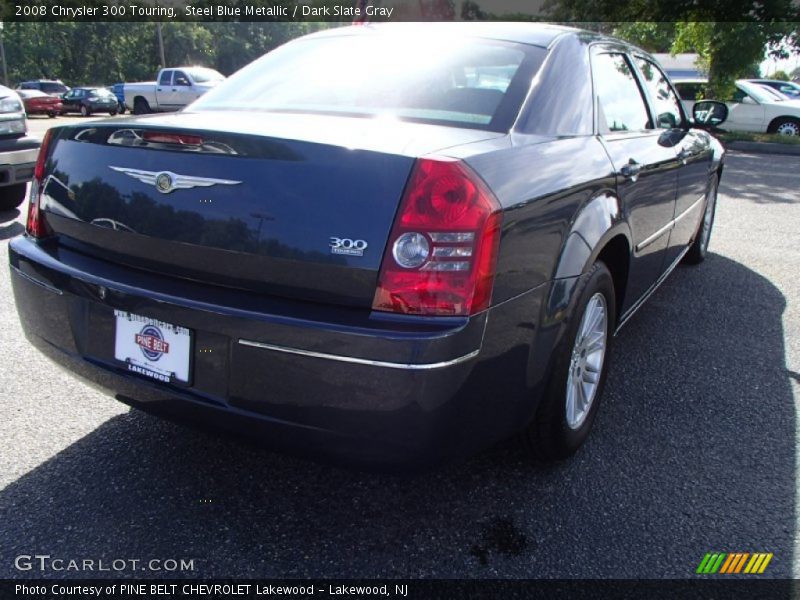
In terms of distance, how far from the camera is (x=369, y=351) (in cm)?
170

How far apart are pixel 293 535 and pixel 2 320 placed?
2514 mm

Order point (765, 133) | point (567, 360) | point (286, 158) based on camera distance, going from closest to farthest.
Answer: point (286, 158)
point (567, 360)
point (765, 133)

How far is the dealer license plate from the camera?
6.26 ft

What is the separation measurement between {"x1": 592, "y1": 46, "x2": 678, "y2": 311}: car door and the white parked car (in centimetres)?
1425

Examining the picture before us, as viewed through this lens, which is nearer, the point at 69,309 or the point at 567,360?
the point at 69,309

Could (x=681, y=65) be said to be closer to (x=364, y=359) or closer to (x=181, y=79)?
(x=181, y=79)

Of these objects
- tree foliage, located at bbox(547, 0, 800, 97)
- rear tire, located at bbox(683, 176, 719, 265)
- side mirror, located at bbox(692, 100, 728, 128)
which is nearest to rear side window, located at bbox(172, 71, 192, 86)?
tree foliage, located at bbox(547, 0, 800, 97)

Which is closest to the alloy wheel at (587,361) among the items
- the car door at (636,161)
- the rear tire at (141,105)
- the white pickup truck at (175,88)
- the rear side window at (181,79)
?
the car door at (636,161)

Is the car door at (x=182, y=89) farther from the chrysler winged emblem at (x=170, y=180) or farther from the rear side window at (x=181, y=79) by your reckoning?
the chrysler winged emblem at (x=170, y=180)

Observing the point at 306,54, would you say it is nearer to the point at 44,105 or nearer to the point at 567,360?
the point at 567,360

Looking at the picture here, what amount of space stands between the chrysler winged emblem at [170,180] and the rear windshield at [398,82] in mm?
583

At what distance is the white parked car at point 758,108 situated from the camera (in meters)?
16.2

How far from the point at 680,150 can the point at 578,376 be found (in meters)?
1.71

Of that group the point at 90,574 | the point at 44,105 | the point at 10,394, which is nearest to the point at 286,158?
the point at 90,574
